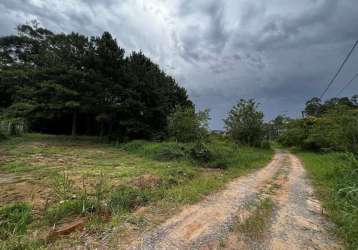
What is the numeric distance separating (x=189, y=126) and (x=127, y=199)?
36.0ft

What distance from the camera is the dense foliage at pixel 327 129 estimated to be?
401 inches

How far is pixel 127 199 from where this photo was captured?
4297 millimetres

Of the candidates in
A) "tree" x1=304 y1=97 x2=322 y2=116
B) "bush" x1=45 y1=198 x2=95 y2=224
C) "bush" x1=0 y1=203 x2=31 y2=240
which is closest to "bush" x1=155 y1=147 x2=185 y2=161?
"bush" x1=45 y1=198 x2=95 y2=224

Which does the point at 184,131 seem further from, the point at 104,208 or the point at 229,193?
the point at 104,208

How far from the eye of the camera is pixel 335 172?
7.73 metres

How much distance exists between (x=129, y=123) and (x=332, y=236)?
50.5 feet

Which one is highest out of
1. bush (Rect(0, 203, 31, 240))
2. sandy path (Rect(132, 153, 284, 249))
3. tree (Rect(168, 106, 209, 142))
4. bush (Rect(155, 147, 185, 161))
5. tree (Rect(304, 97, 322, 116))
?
tree (Rect(304, 97, 322, 116))

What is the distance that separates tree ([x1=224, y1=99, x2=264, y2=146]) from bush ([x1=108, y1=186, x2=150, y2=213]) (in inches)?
749

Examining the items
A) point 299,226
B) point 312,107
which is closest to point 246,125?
point 299,226

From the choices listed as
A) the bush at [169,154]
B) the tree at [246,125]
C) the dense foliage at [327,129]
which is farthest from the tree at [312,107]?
the bush at [169,154]

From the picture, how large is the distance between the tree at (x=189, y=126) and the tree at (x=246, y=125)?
817cm

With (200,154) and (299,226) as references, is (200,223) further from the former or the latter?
(200,154)

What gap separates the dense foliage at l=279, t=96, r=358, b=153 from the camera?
10180 millimetres

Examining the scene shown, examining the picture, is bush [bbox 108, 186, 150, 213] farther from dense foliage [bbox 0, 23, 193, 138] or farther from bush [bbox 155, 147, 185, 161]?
dense foliage [bbox 0, 23, 193, 138]
